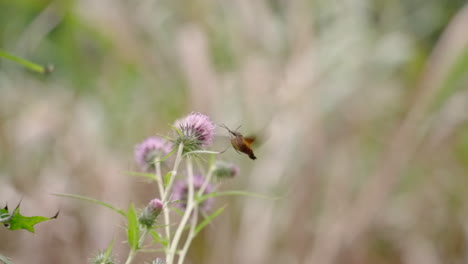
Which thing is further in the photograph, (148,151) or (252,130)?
(252,130)

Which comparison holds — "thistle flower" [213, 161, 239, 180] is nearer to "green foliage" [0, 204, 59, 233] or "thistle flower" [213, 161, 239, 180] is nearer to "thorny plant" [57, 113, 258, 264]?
"thorny plant" [57, 113, 258, 264]

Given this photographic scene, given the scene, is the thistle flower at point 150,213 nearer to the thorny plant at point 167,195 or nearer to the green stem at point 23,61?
the thorny plant at point 167,195

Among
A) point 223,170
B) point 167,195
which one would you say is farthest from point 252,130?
point 167,195

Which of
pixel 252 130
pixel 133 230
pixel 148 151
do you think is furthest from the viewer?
pixel 252 130

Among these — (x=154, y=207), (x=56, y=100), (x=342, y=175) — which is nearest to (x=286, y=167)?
(x=342, y=175)

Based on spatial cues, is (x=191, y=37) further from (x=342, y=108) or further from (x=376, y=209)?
(x=376, y=209)

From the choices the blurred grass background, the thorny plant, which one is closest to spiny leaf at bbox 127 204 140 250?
the thorny plant

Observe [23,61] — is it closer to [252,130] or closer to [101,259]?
[101,259]
